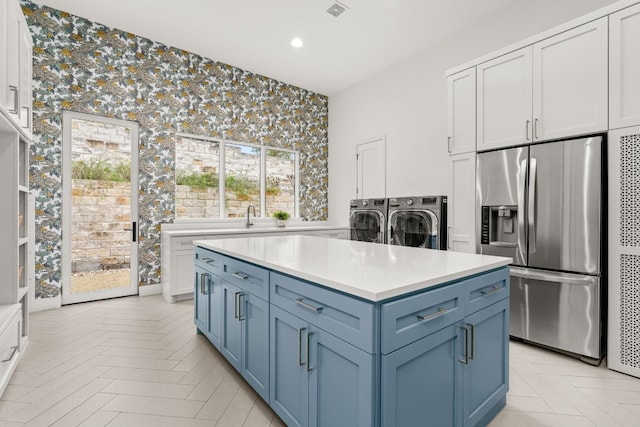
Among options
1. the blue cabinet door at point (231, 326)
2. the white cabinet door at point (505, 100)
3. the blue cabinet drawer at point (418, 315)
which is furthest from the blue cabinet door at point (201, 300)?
the white cabinet door at point (505, 100)

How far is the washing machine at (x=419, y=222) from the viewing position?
11.8 feet

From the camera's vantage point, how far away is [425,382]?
1.23 m

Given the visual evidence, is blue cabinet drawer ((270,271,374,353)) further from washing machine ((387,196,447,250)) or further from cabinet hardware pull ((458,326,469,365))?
washing machine ((387,196,447,250))

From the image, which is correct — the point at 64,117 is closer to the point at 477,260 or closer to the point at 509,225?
the point at 477,260

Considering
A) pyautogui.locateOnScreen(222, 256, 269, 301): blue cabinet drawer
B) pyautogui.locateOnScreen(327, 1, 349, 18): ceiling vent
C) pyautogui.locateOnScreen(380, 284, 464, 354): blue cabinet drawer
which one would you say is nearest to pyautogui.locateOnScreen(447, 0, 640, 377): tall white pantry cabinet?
pyautogui.locateOnScreen(327, 1, 349, 18): ceiling vent

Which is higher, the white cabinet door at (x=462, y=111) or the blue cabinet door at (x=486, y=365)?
the white cabinet door at (x=462, y=111)

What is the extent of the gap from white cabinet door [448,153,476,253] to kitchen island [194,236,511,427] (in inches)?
52.7

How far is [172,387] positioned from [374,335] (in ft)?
5.23

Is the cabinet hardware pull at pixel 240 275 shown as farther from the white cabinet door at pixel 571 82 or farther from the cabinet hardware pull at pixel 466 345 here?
the white cabinet door at pixel 571 82

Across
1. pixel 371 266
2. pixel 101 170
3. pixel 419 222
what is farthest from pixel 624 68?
pixel 101 170

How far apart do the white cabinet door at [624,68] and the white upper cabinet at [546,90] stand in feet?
0.14

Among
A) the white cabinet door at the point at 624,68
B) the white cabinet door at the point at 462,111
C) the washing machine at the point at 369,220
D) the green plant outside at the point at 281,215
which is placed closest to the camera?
the white cabinet door at the point at 624,68

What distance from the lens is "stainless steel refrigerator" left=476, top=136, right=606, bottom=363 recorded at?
2281mm

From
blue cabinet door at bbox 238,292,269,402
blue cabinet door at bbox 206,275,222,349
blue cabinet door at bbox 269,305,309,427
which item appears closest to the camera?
blue cabinet door at bbox 269,305,309,427
